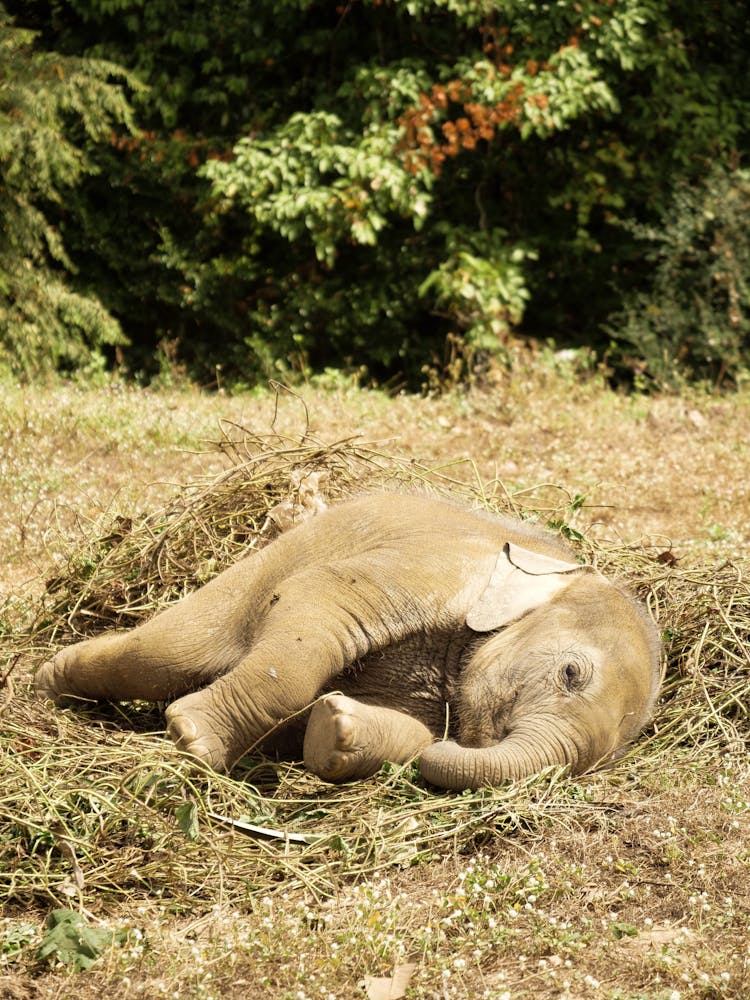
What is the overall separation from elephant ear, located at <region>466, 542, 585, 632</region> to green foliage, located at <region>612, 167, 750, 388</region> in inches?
314

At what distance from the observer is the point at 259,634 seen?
183 inches

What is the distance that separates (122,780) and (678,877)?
5.39 ft

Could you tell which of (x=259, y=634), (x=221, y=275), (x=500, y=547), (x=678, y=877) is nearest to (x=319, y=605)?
(x=259, y=634)

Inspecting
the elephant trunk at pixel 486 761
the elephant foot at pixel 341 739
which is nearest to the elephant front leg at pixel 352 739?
the elephant foot at pixel 341 739

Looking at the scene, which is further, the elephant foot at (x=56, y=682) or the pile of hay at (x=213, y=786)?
the elephant foot at (x=56, y=682)

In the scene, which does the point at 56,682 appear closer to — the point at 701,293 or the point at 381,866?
the point at 381,866

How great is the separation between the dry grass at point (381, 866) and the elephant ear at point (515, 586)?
601 millimetres

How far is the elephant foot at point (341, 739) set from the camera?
4020 mm

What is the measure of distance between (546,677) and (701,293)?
31.4ft

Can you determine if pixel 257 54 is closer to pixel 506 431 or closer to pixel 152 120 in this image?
pixel 152 120

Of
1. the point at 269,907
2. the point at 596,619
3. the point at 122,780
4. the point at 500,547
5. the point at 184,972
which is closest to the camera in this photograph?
the point at 184,972

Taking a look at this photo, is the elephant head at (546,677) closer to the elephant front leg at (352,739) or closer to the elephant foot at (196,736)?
the elephant front leg at (352,739)

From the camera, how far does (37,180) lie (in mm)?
12102

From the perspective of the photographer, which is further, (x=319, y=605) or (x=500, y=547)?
(x=500, y=547)
